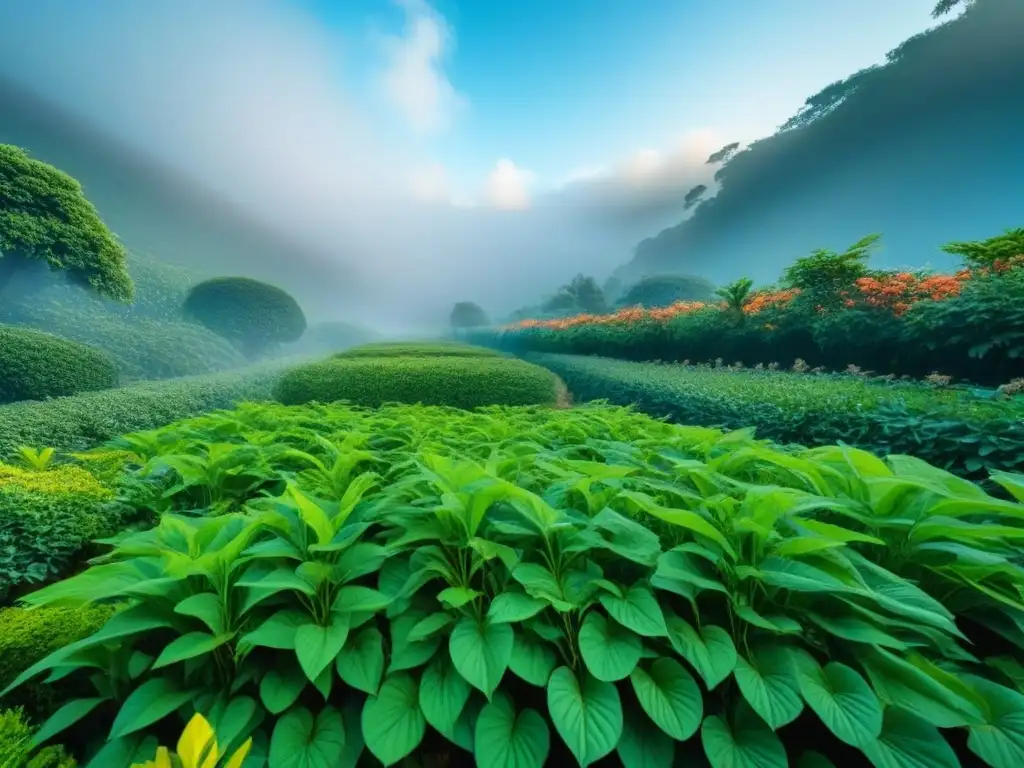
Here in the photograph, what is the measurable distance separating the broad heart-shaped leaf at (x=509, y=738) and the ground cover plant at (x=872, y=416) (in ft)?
9.02

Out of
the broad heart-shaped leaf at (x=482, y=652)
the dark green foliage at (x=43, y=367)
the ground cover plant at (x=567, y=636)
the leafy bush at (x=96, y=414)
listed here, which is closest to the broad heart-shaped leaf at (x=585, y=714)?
the ground cover plant at (x=567, y=636)

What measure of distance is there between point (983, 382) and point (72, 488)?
26.3 feet

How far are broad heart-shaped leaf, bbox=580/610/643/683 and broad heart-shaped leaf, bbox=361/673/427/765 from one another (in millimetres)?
342

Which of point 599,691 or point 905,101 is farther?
point 905,101

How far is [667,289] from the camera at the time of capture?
88.7 feet

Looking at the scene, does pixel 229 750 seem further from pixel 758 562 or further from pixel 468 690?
pixel 758 562

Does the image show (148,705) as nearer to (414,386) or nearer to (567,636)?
(567,636)

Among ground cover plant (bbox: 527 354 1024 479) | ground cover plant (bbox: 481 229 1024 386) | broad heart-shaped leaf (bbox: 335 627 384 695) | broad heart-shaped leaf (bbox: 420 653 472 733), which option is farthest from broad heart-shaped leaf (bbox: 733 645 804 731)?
ground cover plant (bbox: 481 229 1024 386)

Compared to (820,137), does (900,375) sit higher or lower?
lower

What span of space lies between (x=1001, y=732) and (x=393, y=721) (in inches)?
42.2

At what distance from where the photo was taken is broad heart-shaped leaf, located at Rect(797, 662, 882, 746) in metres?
0.81

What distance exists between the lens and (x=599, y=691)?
0.92m

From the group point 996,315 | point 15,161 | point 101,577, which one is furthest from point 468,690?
point 15,161

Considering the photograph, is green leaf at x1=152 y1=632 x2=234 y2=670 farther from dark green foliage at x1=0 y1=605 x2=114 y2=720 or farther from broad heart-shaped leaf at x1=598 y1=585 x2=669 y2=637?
broad heart-shaped leaf at x1=598 y1=585 x2=669 y2=637
